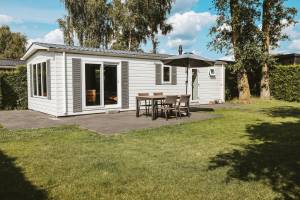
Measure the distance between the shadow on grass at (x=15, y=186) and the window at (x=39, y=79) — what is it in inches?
311

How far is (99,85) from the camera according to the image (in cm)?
1191

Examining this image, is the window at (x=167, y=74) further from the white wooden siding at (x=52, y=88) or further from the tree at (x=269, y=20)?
the tree at (x=269, y=20)

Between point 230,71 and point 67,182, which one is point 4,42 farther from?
point 67,182

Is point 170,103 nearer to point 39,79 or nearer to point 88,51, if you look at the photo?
point 88,51

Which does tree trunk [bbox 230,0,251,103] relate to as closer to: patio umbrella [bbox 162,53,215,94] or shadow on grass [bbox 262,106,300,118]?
shadow on grass [bbox 262,106,300,118]

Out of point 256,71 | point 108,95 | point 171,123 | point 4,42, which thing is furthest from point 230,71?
point 4,42

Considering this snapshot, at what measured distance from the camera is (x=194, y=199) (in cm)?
350

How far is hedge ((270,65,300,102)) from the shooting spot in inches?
672

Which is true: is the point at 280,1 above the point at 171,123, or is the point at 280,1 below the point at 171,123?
above

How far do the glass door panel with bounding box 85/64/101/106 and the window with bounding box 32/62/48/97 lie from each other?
179cm

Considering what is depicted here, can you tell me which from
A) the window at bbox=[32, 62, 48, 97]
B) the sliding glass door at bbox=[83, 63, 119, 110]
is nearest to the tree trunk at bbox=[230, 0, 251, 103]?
the sliding glass door at bbox=[83, 63, 119, 110]

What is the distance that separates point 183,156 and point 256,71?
611 inches

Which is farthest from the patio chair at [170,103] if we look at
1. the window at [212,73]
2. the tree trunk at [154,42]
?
the tree trunk at [154,42]

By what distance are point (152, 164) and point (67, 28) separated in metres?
28.7
